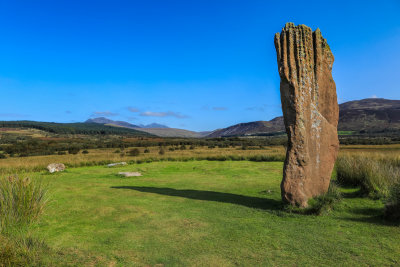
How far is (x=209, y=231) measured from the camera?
632cm

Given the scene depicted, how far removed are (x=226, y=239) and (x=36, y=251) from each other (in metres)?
3.58

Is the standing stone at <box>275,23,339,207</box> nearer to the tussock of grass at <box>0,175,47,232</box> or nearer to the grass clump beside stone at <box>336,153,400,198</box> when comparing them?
the grass clump beside stone at <box>336,153,400,198</box>

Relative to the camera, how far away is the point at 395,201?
6.75 meters

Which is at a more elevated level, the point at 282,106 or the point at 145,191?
the point at 282,106

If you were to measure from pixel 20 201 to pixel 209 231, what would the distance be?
14.3 feet

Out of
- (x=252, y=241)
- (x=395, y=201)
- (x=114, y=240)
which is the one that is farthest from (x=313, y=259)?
(x=114, y=240)

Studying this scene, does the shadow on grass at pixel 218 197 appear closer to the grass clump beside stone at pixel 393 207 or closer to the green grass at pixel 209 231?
the green grass at pixel 209 231

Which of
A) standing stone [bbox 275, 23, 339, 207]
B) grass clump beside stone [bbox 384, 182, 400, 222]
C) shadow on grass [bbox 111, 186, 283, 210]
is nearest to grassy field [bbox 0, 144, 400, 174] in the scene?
shadow on grass [bbox 111, 186, 283, 210]

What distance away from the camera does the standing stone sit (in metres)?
8.17

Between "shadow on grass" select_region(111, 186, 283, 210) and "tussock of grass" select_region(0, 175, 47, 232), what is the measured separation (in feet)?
15.6

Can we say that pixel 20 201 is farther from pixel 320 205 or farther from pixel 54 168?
pixel 54 168

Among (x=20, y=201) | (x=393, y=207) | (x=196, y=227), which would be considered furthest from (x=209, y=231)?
(x=393, y=207)

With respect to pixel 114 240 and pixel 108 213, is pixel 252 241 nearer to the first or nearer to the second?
pixel 114 240

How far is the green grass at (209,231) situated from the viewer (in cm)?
Result: 493
